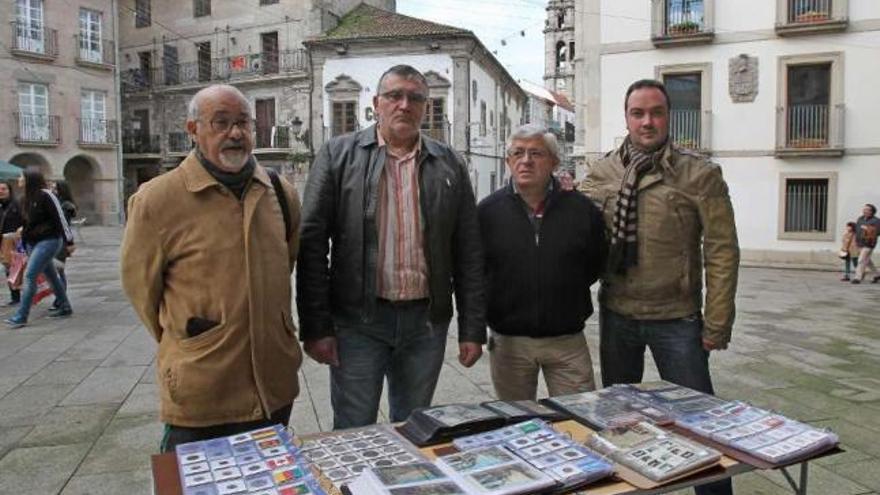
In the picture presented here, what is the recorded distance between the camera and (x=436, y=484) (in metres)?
1.85

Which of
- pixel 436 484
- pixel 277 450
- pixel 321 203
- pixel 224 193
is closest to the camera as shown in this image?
pixel 436 484

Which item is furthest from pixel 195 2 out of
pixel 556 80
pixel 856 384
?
pixel 556 80

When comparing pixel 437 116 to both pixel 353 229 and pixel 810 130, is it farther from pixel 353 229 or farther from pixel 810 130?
pixel 353 229

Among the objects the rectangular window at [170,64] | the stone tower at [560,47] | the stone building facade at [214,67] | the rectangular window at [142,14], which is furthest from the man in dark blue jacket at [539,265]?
the stone tower at [560,47]

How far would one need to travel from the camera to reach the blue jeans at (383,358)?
112 inches

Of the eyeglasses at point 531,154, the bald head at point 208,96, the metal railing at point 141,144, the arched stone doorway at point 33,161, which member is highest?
the metal railing at point 141,144

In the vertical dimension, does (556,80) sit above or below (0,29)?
above

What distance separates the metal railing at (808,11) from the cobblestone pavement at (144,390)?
10.7 metres

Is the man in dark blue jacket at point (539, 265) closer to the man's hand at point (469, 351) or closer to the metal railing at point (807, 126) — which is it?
the man's hand at point (469, 351)

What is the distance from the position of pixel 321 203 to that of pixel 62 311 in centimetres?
675

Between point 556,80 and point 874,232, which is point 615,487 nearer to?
point 874,232

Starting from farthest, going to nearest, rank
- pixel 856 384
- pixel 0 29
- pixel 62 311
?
pixel 0 29
pixel 62 311
pixel 856 384

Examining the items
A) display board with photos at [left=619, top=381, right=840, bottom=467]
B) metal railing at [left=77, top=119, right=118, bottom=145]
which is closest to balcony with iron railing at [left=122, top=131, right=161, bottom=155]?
metal railing at [left=77, top=119, right=118, bottom=145]

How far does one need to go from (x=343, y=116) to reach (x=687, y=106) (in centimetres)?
1435
